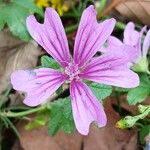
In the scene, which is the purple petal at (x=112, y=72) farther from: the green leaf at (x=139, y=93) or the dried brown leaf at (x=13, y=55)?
the dried brown leaf at (x=13, y=55)

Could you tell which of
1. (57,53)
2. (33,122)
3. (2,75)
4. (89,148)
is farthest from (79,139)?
(57,53)

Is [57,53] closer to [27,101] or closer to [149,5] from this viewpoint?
[27,101]

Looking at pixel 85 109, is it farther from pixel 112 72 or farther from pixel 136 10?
pixel 136 10

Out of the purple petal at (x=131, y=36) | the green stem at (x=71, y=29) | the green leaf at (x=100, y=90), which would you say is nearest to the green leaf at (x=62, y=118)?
the green leaf at (x=100, y=90)

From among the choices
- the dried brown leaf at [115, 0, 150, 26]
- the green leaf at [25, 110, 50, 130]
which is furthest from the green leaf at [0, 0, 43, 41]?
the dried brown leaf at [115, 0, 150, 26]

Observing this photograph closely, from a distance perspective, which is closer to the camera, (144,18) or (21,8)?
(21,8)
